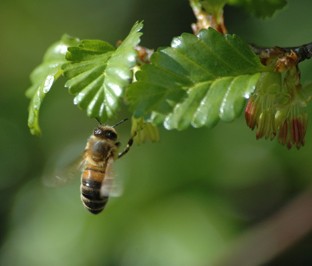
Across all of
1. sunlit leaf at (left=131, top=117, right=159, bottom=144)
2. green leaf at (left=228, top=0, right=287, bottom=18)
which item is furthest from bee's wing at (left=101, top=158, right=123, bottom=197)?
green leaf at (left=228, top=0, right=287, bottom=18)

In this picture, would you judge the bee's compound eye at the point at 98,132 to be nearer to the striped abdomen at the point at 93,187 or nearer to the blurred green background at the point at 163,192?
the striped abdomen at the point at 93,187

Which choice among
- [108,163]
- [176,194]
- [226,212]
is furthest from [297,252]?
[108,163]

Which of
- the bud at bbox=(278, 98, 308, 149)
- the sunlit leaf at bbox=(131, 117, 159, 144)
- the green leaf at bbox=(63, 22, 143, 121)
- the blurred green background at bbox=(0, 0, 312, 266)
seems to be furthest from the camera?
the blurred green background at bbox=(0, 0, 312, 266)

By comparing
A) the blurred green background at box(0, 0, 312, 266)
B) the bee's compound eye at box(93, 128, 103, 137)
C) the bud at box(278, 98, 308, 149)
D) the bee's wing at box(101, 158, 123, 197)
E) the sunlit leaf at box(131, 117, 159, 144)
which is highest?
the sunlit leaf at box(131, 117, 159, 144)

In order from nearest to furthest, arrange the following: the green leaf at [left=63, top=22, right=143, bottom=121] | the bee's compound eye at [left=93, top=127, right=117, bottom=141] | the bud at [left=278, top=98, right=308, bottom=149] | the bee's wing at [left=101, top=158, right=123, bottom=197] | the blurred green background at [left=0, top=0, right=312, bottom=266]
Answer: the green leaf at [left=63, top=22, right=143, bottom=121], the bud at [left=278, top=98, right=308, bottom=149], the bee's wing at [left=101, top=158, right=123, bottom=197], the bee's compound eye at [left=93, top=127, right=117, bottom=141], the blurred green background at [left=0, top=0, right=312, bottom=266]

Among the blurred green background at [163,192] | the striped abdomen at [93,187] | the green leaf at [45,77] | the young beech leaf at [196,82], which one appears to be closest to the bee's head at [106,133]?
the striped abdomen at [93,187]

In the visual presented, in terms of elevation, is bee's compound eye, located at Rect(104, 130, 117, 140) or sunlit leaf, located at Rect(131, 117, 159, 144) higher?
sunlit leaf, located at Rect(131, 117, 159, 144)

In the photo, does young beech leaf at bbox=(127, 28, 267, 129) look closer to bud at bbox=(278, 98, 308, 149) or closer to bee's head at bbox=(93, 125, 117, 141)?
bud at bbox=(278, 98, 308, 149)
